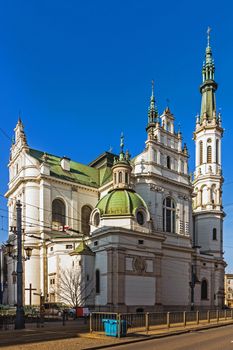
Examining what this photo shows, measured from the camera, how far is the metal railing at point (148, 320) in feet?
78.0

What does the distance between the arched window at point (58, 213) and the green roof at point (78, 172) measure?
143 inches

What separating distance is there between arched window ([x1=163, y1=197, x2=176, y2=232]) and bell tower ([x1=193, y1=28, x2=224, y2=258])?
11.2 m

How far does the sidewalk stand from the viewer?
18.8 m

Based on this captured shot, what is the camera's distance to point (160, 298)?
156 ft

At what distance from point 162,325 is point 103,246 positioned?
59.5ft

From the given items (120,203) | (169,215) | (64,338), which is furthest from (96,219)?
(64,338)

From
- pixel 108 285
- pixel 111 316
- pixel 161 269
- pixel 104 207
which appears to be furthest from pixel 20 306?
pixel 161 269

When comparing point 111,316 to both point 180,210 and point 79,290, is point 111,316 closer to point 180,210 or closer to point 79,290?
point 79,290

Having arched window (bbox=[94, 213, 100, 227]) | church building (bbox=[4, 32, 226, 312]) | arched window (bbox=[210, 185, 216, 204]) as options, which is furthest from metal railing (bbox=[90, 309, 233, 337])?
arched window (bbox=[210, 185, 216, 204])

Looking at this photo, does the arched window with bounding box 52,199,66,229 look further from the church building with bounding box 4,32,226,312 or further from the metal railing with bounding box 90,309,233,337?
the metal railing with bounding box 90,309,233,337

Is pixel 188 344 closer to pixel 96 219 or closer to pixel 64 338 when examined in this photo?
pixel 64 338

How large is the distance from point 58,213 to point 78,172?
8788 mm

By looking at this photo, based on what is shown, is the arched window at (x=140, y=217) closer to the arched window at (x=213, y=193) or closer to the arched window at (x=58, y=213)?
the arched window at (x=58, y=213)

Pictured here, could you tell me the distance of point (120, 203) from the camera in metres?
47.6
